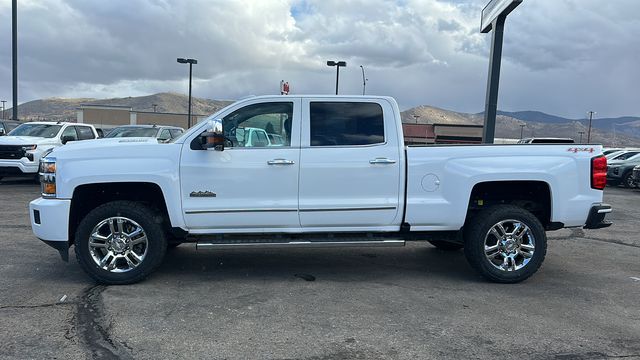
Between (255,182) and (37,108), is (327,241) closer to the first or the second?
(255,182)

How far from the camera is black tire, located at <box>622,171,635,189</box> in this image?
62.5 ft

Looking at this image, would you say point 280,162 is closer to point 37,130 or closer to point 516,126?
point 37,130

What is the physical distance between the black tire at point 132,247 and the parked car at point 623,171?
730 inches

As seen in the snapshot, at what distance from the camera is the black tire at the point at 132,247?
538 cm

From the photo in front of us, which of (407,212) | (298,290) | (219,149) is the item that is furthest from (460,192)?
(219,149)

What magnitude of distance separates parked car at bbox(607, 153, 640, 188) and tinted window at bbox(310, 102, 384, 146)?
1678 cm

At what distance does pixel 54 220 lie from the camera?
5320mm

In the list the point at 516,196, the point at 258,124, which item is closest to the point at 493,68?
the point at 516,196

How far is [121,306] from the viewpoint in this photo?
4.84 metres

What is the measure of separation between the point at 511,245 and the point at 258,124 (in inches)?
121

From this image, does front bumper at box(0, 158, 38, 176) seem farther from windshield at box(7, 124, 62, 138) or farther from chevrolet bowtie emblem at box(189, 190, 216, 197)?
chevrolet bowtie emblem at box(189, 190, 216, 197)

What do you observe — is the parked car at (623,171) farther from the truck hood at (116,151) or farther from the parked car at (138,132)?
the truck hood at (116,151)

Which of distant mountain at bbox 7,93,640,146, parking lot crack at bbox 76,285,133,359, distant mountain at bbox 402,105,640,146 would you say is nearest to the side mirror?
parking lot crack at bbox 76,285,133,359

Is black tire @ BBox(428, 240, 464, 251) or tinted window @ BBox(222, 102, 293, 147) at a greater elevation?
tinted window @ BBox(222, 102, 293, 147)
